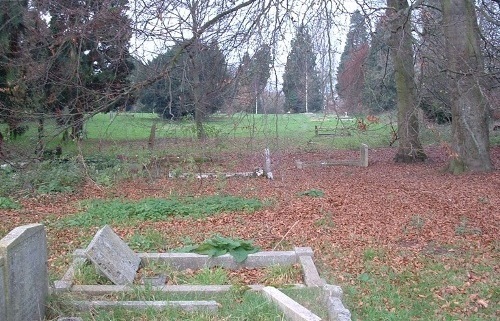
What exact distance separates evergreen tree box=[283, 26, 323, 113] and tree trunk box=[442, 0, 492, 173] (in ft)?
21.7

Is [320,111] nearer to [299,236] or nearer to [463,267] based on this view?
[299,236]

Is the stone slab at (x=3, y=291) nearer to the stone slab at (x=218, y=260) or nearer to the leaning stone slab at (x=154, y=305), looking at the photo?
the leaning stone slab at (x=154, y=305)

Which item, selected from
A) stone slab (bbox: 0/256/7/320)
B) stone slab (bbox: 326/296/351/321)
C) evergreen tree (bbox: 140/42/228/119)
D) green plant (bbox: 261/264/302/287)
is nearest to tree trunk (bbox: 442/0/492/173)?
evergreen tree (bbox: 140/42/228/119)

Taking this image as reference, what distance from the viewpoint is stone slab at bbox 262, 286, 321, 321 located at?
16.3ft

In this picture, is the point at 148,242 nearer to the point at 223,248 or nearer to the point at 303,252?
the point at 223,248

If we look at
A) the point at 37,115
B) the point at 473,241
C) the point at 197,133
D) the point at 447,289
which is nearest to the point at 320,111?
the point at 473,241

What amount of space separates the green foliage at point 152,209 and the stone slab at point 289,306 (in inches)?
205

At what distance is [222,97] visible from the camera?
34.9ft

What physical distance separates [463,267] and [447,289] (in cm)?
102

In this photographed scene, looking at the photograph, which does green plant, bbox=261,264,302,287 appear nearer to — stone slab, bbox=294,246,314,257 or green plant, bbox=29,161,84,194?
stone slab, bbox=294,246,314,257

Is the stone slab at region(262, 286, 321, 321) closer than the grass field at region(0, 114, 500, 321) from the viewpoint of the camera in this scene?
Yes

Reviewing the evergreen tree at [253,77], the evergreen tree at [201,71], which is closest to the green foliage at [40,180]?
the evergreen tree at [201,71]

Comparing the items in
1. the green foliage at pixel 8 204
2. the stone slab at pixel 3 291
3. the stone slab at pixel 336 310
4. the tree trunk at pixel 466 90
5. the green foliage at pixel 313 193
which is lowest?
the green foliage at pixel 8 204

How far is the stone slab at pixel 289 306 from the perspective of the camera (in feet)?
16.3
